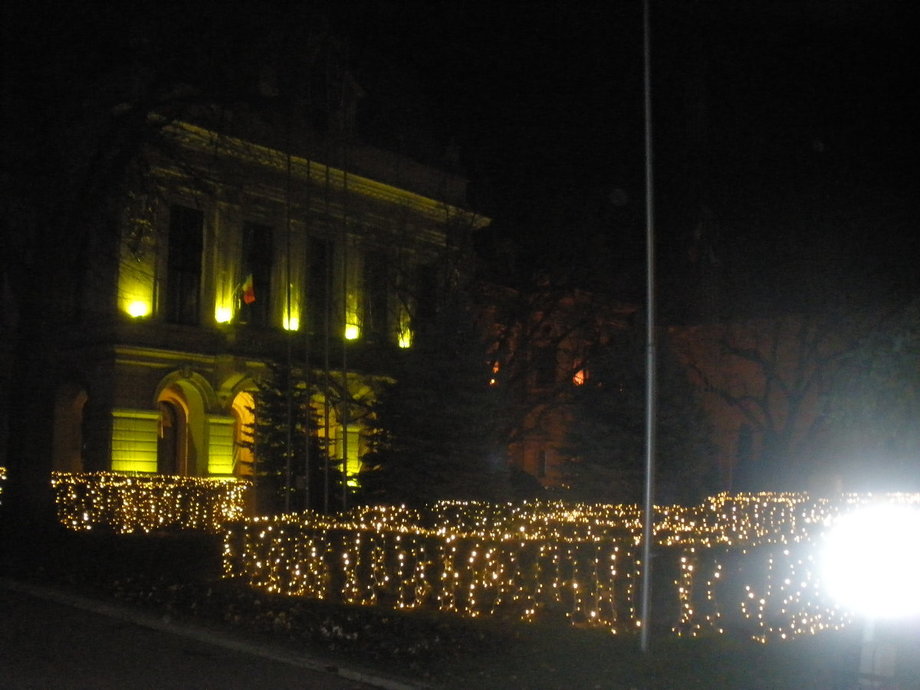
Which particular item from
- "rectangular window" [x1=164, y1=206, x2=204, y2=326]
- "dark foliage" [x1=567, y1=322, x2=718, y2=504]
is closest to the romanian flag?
"rectangular window" [x1=164, y1=206, x2=204, y2=326]

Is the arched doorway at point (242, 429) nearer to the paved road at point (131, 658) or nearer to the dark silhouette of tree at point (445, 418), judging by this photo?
the dark silhouette of tree at point (445, 418)

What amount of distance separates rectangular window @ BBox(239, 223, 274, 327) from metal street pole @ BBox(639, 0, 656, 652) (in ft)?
80.0

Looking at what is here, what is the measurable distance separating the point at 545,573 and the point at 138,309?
22225 millimetres

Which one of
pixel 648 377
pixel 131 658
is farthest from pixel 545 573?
pixel 131 658

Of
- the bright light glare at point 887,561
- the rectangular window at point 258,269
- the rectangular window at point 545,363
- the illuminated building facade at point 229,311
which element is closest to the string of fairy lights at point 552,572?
the bright light glare at point 887,561

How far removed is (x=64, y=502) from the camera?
82.3 ft

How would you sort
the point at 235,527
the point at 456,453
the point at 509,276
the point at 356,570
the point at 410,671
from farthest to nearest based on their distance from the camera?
the point at 509,276, the point at 456,453, the point at 235,527, the point at 356,570, the point at 410,671

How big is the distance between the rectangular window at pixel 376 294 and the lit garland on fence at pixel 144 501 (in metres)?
7.29

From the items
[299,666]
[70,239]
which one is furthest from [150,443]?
[299,666]

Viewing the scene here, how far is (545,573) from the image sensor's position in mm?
13523

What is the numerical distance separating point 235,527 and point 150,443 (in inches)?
698

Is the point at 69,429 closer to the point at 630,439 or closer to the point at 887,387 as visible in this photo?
the point at 630,439

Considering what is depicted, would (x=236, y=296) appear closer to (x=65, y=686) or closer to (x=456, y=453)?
(x=456, y=453)

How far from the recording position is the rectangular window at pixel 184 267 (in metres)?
34.1
